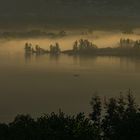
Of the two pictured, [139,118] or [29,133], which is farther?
[139,118]

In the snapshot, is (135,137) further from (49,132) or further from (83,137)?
(49,132)

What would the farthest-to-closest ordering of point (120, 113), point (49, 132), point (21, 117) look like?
point (120, 113) → point (21, 117) → point (49, 132)

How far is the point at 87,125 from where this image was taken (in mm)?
82062

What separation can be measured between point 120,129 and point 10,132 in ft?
59.5

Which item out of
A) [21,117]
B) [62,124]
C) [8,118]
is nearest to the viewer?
[62,124]

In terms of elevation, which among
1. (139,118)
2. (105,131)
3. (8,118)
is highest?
(139,118)

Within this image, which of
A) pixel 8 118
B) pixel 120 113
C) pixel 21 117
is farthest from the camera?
pixel 8 118

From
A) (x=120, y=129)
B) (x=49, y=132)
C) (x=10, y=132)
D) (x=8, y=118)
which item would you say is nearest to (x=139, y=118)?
(x=120, y=129)

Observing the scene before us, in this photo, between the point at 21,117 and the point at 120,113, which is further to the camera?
the point at 120,113

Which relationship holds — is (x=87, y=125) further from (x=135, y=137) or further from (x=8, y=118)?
(x=8, y=118)

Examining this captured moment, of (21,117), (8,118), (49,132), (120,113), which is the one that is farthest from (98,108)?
(8,118)

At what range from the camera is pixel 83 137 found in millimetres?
78438

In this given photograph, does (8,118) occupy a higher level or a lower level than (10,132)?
lower

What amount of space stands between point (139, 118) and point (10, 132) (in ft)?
72.0
